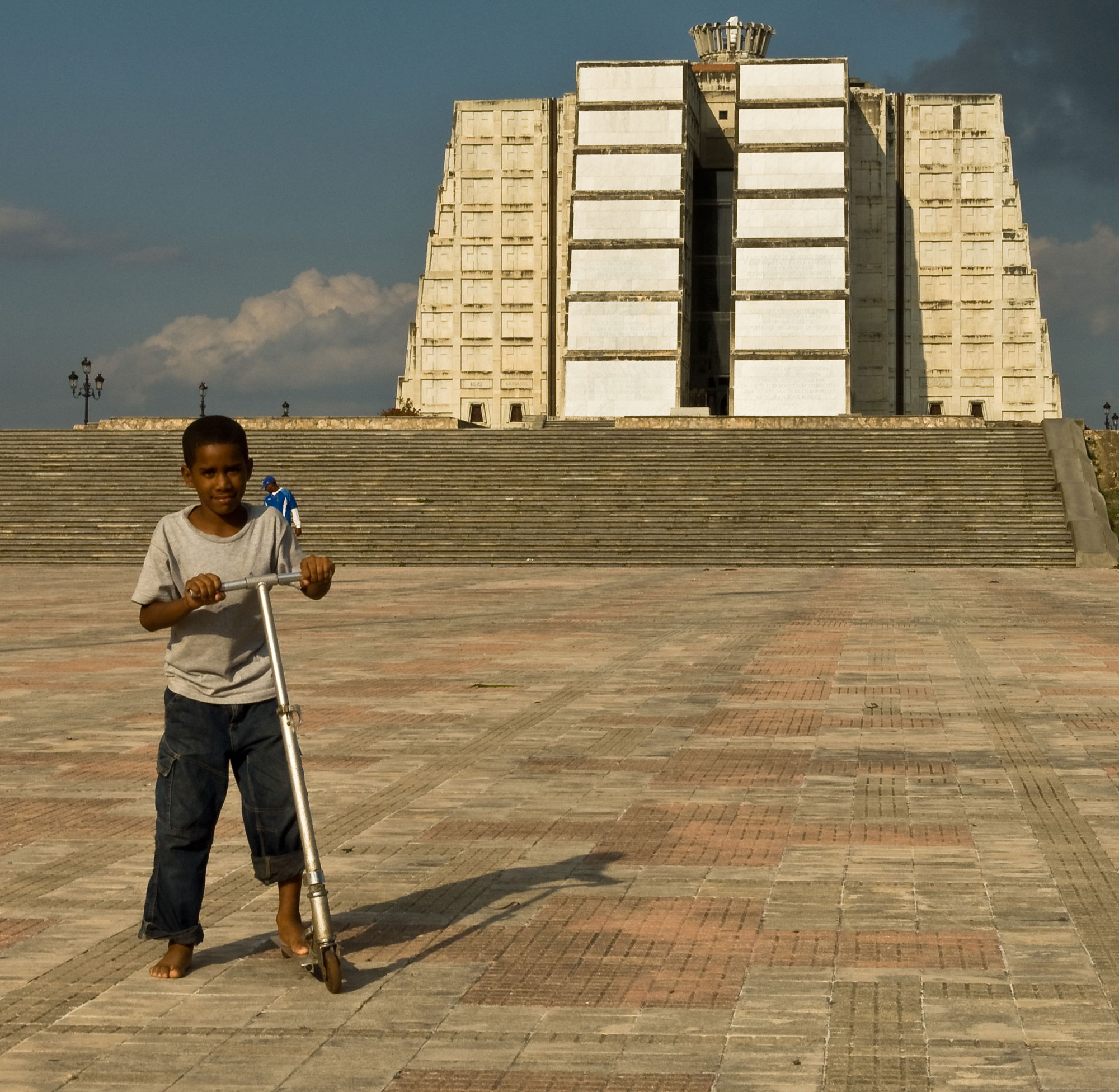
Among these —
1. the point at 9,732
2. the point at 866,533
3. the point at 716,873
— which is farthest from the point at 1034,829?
the point at 866,533

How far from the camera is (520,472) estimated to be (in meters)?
36.8

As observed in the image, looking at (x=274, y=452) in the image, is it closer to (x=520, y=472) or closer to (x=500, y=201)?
(x=520, y=472)

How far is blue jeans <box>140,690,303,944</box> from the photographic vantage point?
490 cm

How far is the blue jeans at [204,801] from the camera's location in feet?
16.1

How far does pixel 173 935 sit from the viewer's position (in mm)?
4863

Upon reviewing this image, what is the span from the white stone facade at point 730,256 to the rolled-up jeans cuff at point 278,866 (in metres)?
64.6

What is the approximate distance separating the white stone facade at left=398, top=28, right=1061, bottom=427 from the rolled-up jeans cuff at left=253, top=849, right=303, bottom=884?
6465 cm

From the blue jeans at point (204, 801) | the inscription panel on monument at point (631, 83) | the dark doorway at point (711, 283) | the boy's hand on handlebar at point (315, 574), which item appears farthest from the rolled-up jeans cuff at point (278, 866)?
the dark doorway at point (711, 283)

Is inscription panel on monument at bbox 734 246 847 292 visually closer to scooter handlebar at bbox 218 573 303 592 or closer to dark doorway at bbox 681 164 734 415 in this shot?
dark doorway at bbox 681 164 734 415

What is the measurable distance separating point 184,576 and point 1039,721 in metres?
6.52

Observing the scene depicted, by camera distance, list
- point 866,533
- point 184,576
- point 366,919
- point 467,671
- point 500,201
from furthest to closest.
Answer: point 500,201
point 866,533
point 467,671
point 366,919
point 184,576

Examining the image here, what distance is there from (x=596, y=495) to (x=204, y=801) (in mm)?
29799

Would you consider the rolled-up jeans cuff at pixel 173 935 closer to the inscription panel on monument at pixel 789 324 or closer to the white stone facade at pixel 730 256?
the white stone facade at pixel 730 256

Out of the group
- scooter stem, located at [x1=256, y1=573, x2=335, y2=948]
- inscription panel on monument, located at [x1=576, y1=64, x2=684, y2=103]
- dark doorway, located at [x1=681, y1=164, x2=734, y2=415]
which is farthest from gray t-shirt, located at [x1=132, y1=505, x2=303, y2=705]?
dark doorway, located at [x1=681, y1=164, x2=734, y2=415]
